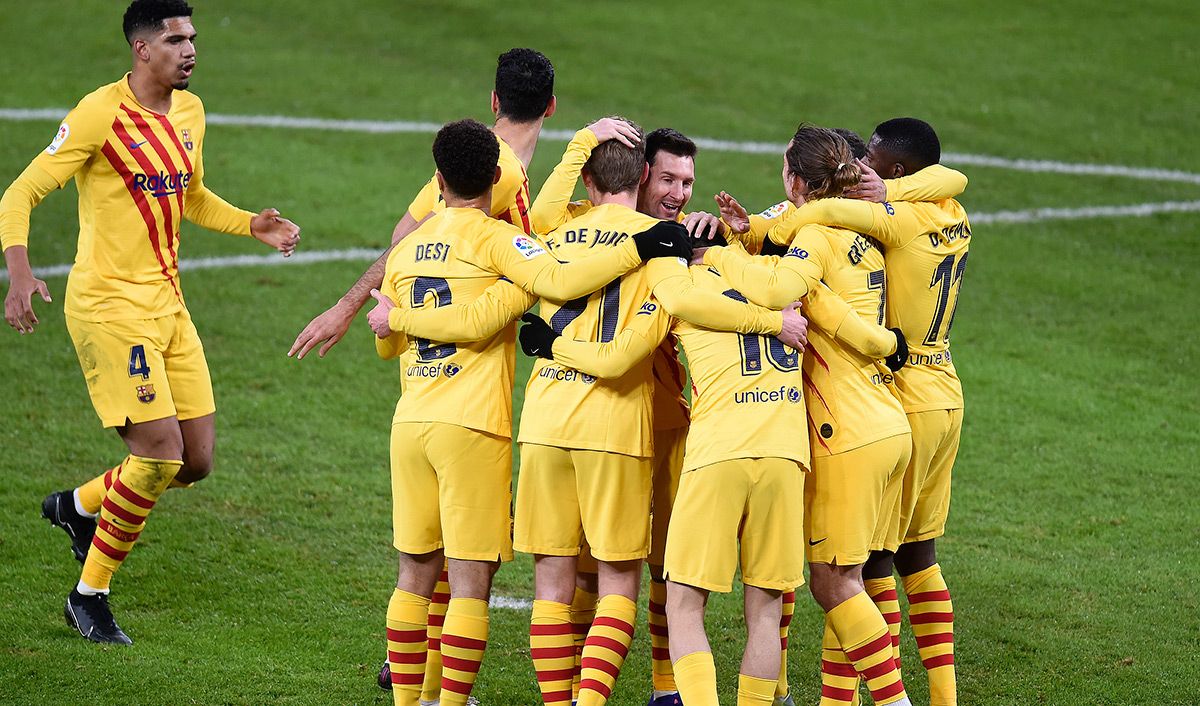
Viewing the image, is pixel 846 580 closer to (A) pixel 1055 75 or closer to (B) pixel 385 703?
(B) pixel 385 703

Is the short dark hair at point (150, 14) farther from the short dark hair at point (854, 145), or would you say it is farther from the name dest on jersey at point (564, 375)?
the short dark hair at point (854, 145)

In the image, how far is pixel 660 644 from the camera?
600cm

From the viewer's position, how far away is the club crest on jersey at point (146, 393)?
6.57 m

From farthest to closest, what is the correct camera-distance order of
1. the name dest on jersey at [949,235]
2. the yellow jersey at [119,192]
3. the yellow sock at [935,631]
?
the yellow jersey at [119,192], the yellow sock at [935,631], the name dest on jersey at [949,235]

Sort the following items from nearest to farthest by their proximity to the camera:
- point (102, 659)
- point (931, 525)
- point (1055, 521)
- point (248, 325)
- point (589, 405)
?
point (589, 405)
point (931, 525)
point (102, 659)
point (1055, 521)
point (248, 325)

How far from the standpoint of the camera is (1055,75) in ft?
54.4

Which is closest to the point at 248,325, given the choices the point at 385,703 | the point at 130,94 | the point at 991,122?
the point at 130,94

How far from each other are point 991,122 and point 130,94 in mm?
10856

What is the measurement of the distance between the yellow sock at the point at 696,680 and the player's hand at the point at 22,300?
3080 millimetres

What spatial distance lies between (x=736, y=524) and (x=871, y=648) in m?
0.71

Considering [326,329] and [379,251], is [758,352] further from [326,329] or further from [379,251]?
[379,251]

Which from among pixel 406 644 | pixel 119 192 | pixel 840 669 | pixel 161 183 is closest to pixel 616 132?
pixel 406 644

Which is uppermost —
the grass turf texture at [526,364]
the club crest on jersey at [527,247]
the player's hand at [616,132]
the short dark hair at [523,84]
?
the short dark hair at [523,84]

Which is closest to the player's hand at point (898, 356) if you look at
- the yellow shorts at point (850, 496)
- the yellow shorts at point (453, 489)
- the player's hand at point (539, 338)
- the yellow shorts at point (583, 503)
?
the yellow shorts at point (850, 496)
